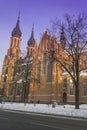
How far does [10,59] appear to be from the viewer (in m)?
75.4

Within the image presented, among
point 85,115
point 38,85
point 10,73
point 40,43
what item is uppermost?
point 40,43

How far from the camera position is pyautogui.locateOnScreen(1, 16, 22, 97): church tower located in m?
71.6

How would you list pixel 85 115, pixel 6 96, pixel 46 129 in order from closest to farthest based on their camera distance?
pixel 46 129, pixel 85 115, pixel 6 96

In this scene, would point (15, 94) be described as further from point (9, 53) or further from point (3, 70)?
point (9, 53)

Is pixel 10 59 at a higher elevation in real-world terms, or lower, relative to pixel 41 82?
higher

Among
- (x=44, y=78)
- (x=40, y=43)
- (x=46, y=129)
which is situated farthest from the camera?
(x=40, y=43)

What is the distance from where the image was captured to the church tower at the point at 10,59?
71.6 meters

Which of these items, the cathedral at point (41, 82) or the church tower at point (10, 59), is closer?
the cathedral at point (41, 82)

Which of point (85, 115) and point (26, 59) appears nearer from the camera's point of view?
point (85, 115)

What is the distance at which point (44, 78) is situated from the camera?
58219 millimetres

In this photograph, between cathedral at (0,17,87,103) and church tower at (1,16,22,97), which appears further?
church tower at (1,16,22,97)

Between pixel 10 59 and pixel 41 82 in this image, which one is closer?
pixel 41 82

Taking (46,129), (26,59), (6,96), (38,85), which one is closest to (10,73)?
(6,96)

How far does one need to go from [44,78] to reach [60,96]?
7717 millimetres
